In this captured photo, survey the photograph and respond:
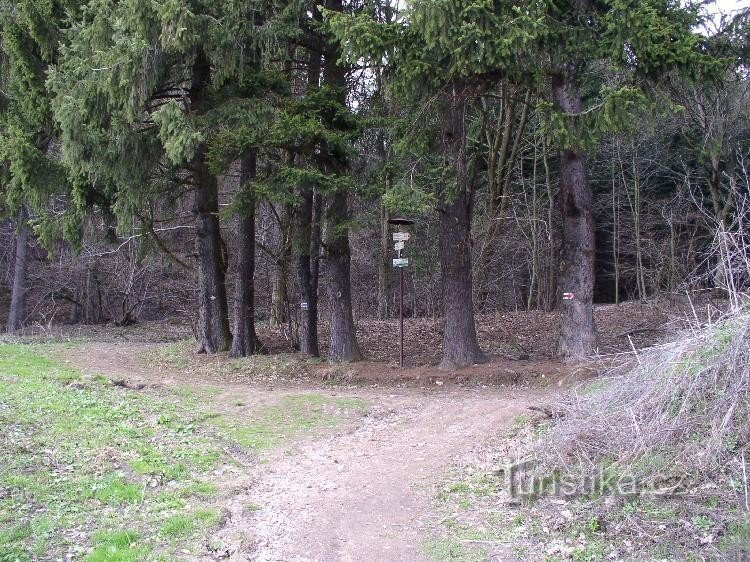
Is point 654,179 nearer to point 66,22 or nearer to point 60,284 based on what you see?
point 66,22

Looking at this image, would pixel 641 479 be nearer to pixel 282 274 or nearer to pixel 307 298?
pixel 307 298

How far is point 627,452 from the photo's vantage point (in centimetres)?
527

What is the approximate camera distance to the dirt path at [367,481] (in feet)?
17.0

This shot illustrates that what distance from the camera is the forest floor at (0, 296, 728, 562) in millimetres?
5188

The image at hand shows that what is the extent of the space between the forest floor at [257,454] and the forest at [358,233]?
0.17ft

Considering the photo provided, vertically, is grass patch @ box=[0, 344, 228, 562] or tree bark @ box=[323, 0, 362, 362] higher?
tree bark @ box=[323, 0, 362, 362]

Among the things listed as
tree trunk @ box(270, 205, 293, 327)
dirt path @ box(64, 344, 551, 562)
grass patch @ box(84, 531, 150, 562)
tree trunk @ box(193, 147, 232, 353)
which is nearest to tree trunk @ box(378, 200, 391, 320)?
tree trunk @ box(270, 205, 293, 327)

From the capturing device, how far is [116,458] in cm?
704

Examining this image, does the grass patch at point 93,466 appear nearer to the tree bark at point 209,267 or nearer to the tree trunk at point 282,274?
the tree bark at point 209,267

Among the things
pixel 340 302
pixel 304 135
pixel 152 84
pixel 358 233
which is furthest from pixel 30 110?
pixel 340 302

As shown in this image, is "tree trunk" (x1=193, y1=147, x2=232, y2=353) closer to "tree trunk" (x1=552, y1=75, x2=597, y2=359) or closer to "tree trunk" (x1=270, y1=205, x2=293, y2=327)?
"tree trunk" (x1=270, y1=205, x2=293, y2=327)

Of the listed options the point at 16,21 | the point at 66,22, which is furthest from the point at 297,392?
the point at 16,21

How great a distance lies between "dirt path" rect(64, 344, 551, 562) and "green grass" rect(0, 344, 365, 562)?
1.39 feet

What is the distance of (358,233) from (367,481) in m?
8.01
